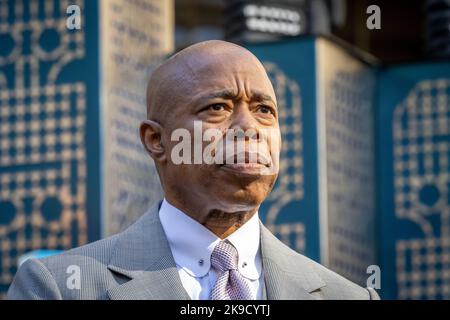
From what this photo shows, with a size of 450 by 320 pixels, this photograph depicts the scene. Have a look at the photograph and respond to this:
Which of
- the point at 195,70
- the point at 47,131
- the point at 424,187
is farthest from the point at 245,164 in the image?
the point at 424,187

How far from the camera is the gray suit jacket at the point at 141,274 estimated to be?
9.43 ft

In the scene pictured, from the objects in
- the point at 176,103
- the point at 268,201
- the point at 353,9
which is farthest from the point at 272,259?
the point at 353,9

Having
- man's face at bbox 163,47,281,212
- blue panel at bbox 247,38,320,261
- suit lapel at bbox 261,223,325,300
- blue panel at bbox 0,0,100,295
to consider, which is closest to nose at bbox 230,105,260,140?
man's face at bbox 163,47,281,212

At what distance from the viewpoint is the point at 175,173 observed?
296 cm

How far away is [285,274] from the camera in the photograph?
2.98 meters

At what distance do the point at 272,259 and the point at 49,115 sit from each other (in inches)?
204

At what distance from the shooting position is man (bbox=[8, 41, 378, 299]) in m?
2.86

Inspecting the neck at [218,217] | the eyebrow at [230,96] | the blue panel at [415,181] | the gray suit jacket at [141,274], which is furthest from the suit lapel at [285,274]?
the blue panel at [415,181]

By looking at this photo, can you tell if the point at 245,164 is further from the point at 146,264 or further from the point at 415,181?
the point at 415,181

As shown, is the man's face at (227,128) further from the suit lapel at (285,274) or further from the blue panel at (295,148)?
the blue panel at (295,148)

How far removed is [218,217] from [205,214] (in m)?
0.03
